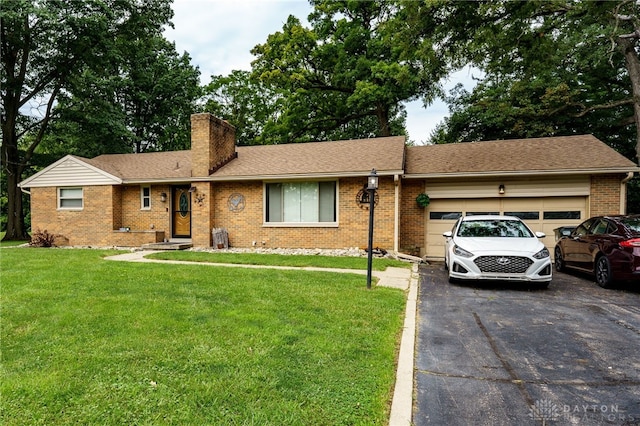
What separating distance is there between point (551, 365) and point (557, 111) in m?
16.8

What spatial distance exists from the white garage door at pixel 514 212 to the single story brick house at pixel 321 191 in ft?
0.11

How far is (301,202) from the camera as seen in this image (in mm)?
12023

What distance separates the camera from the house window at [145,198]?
13.5 meters

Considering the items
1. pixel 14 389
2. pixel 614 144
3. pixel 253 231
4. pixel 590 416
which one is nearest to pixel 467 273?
pixel 590 416

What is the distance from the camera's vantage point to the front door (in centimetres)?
1334

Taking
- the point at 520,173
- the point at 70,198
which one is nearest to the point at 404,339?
the point at 520,173

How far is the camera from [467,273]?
6797 millimetres

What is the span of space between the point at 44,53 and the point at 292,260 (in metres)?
18.0

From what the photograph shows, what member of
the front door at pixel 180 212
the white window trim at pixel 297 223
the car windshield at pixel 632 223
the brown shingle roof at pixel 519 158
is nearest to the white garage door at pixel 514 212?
the brown shingle roof at pixel 519 158

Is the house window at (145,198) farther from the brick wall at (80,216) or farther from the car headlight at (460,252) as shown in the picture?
the car headlight at (460,252)

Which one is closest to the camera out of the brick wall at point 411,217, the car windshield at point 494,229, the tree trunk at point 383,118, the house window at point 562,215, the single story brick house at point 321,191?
the car windshield at point 494,229

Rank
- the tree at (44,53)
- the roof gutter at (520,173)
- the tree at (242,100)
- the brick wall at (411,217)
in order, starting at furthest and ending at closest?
1. the tree at (242,100)
2. the tree at (44,53)
3. the brick wall at (411,217)
4. the roof gutter at (520,173)

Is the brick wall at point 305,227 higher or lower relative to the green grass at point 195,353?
higher

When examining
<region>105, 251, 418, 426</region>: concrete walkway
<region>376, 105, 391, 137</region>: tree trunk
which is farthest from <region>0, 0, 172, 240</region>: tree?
A: <region>105, 251, 418, 426</region>: concrete walkway
